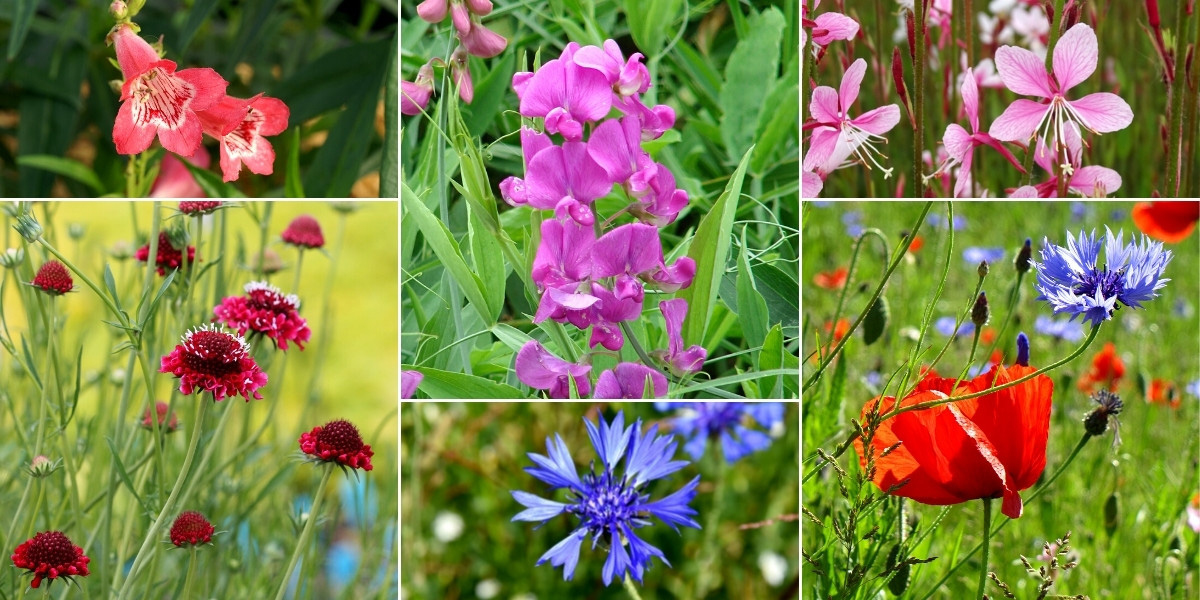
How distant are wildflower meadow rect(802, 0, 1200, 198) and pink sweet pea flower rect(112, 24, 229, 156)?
374 millimetres

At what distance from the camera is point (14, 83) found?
3.02 ft

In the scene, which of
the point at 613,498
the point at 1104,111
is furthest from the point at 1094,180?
the point at 613,498

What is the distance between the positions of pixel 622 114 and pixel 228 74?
44 cm

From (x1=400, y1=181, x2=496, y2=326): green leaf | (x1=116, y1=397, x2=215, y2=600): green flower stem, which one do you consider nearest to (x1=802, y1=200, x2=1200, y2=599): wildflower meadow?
(x1=400, y1=181, x2=496, y2=326): green leaf

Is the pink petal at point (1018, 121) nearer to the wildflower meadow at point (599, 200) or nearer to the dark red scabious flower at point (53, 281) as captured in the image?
the wildflower meadow at point (599, 200)

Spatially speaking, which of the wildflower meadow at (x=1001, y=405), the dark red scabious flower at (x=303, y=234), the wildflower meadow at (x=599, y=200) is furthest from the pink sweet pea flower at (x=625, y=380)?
the dark red scabious flower at (x=303, y=234)

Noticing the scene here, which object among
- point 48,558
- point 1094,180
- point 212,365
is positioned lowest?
point 48,558

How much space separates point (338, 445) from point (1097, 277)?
1.32 ft

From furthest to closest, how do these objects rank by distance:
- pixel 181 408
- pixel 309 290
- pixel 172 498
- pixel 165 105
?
pixel 309 290 → pixel 181 408 → pixel 165 105 → pixel 172 498

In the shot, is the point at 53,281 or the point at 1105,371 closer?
the point at 53,281

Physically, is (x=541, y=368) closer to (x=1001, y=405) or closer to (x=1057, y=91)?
(x=1001, y=405)

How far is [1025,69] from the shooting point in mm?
585

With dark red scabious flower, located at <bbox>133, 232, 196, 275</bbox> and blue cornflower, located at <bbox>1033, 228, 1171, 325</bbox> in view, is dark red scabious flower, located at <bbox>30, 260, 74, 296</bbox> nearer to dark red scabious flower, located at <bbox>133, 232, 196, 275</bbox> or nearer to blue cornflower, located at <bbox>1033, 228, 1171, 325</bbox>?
dark red scabious flower, located at <bbox>133, 232, 196, 275</bbox>

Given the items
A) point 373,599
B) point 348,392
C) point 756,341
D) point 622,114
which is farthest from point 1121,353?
point 348,392
